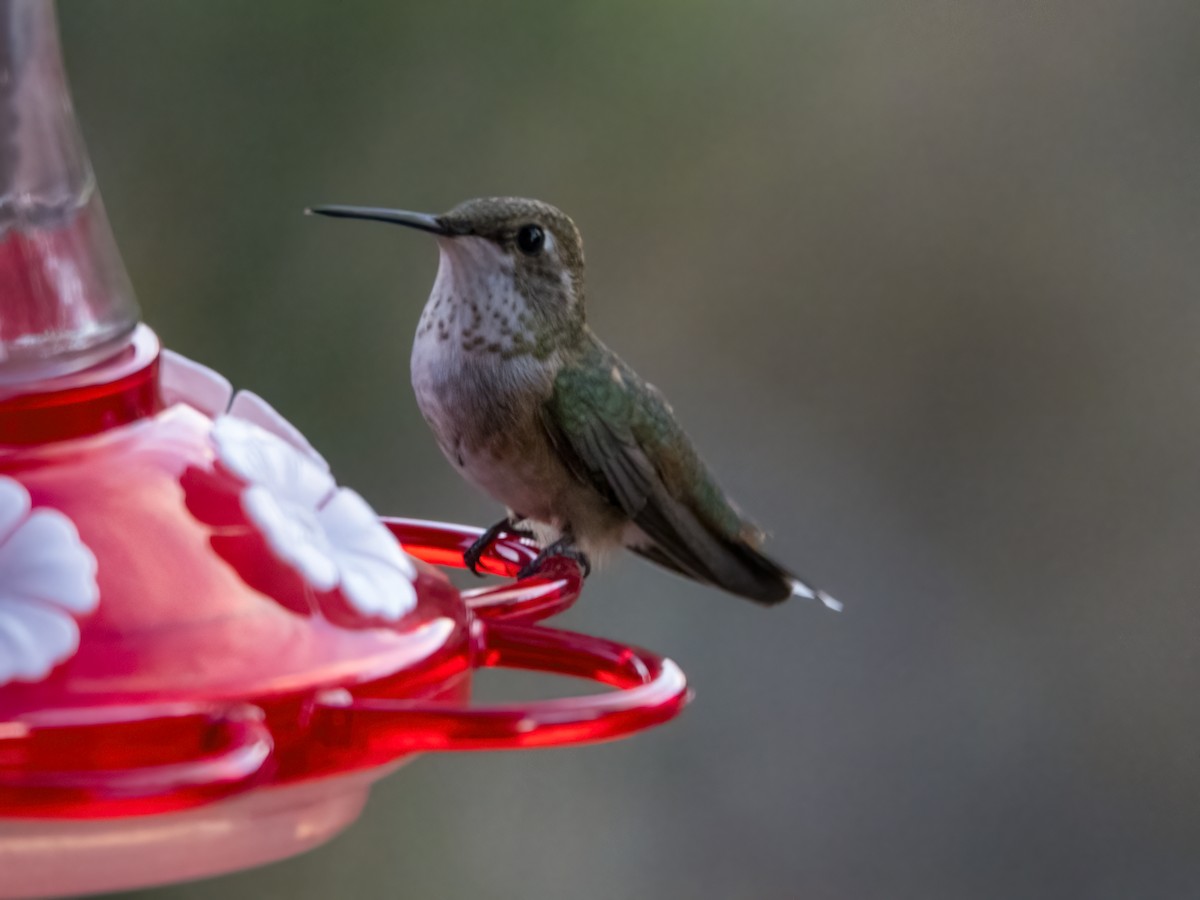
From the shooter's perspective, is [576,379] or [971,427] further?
[971,427]

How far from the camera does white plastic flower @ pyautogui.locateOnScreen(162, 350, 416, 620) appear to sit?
1.87m

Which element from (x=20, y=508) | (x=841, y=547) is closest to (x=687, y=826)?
(x=841, y=547)

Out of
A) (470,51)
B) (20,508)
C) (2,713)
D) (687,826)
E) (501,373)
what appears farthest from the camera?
(687,826)

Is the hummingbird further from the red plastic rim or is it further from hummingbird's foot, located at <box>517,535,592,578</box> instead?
the red plastic rim

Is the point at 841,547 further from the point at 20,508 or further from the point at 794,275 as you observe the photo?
the point at 20,508

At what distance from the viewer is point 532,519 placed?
3.60 metres

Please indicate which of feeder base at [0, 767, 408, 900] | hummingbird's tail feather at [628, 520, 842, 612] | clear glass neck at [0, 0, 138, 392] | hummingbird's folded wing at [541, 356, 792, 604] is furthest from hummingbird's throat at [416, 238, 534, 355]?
feeder base at [0, 767, 408, 900]

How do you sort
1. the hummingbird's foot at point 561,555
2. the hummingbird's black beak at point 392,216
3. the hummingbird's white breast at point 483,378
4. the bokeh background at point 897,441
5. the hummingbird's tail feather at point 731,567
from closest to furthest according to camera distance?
the hummingbird's foot at point 561,555, the hummingbird's black beak at point 392,216, the hummingbird's white breast at point 483,378, the hummingbird's tail feather at point 731,567, the bokeh background at point 897,441

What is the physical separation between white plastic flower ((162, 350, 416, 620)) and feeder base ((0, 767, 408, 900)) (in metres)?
0.20

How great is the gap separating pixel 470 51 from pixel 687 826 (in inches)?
93.9

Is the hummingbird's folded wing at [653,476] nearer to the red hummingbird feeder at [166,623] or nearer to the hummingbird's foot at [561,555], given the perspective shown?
the hummingbird's foot at [561,555]

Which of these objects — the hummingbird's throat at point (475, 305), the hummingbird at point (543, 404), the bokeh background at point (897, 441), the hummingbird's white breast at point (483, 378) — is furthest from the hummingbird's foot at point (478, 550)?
the bokeh background at point (897, 441)

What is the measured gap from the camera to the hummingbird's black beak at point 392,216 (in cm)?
277

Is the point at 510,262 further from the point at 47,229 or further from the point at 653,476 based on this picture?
the point at 47,229
